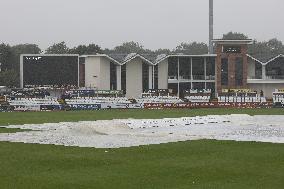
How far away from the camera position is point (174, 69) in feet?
305

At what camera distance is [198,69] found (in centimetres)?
9312

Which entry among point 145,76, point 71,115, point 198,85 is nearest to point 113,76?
point 145,76

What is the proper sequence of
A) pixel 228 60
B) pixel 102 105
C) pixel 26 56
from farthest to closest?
pixel 228 60 → pixel 26 56 → pixel 102 105

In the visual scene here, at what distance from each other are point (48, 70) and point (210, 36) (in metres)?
26.7

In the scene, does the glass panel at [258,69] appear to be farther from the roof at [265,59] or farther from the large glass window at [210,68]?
the large glass window at [210,68]

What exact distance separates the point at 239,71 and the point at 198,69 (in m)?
8.51

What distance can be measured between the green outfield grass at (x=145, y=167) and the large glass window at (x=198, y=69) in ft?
241

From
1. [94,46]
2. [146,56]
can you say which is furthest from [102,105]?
[94,46]

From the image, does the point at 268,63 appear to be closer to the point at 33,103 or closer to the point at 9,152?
the point at 33,103

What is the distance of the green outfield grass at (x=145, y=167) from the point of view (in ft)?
39.3

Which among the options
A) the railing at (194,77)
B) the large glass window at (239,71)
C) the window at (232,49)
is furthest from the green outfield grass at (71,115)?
the railing at (194,77)

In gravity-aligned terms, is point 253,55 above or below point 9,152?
above

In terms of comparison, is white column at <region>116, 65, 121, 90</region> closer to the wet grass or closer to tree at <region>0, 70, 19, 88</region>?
tree at <region>0, 70, 19, 88</region>

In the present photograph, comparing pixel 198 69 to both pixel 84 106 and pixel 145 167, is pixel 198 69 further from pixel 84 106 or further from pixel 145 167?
pixel 145 167
